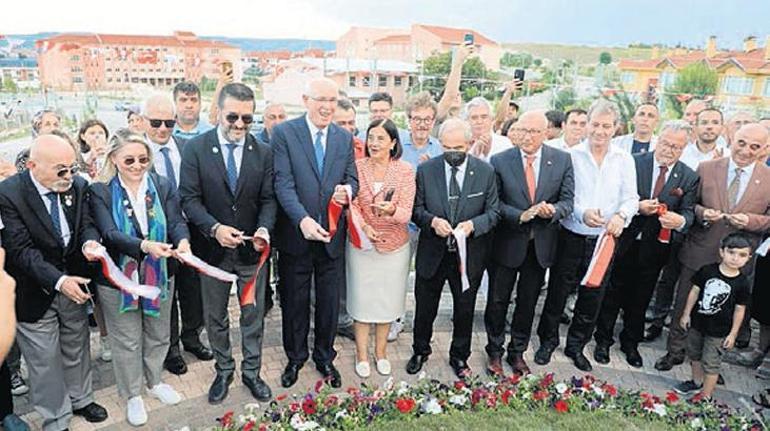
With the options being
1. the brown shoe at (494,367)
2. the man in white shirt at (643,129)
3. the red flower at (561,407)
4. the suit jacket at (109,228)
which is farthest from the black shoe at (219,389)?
the man in white shirt at (643,129)

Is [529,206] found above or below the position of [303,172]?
below

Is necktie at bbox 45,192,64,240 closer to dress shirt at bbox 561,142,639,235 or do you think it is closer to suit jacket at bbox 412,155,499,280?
suit jacket at bbox 412,155,499,280

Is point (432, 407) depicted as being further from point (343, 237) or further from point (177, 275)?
point (177, 275)

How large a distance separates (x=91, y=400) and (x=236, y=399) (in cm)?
103

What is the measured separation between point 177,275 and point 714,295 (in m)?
4.36

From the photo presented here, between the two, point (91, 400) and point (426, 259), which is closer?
point (91, 400)

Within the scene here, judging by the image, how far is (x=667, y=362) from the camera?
494 cm

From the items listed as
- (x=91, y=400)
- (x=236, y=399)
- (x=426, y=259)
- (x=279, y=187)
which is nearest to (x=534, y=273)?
(x=426, y=259)

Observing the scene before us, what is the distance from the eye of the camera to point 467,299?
4.47 m

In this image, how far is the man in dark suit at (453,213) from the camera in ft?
13.7

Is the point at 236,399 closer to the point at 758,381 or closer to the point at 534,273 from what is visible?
the point at 534,273

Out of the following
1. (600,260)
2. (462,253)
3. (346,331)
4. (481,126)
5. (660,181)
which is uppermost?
(481,126)

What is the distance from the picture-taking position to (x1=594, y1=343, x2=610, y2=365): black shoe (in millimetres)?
5035

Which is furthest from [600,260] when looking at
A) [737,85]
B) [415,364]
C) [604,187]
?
[737,85]
